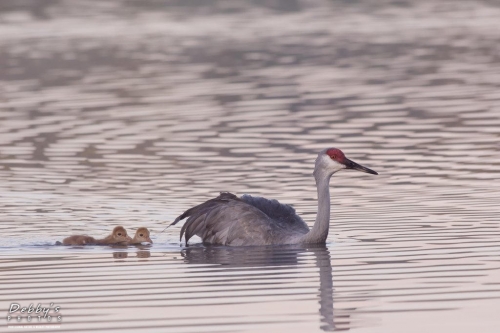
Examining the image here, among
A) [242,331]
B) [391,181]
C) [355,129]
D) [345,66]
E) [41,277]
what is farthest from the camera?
[345,66]

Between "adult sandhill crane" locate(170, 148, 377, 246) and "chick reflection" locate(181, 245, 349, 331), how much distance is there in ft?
0.54

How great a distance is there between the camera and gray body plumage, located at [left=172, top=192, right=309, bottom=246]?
17359mm

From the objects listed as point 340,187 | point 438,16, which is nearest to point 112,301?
point 340,187

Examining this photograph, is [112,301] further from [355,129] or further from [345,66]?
[345,66]

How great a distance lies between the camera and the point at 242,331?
11.9 m

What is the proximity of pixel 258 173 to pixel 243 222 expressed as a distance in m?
4.65

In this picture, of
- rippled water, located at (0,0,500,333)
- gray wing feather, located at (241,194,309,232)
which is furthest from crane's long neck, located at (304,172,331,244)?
gray wing feather, located at (241,194,309,232)

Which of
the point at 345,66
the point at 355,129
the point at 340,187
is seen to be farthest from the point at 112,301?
the point at 345,66

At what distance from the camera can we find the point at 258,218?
17453 millimetres

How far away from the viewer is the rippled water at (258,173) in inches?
521

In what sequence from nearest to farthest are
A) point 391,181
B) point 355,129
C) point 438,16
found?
1. point 391,181
2. point 355,129
3. point 438,16

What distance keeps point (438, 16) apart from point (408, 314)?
46224 millimetres

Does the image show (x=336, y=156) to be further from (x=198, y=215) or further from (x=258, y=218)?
(x=198, y=215)

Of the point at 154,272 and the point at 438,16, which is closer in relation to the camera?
the point at 154,272
